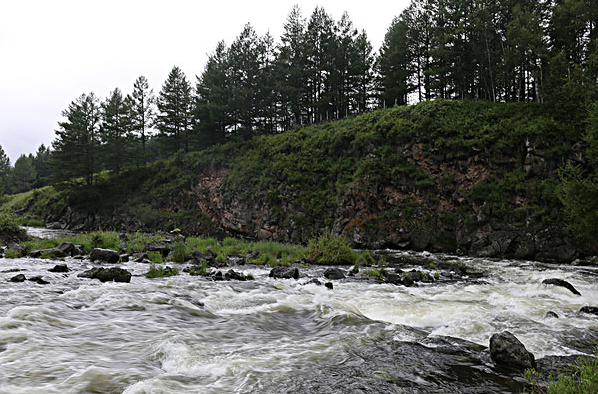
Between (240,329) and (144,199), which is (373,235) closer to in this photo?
(240,329)

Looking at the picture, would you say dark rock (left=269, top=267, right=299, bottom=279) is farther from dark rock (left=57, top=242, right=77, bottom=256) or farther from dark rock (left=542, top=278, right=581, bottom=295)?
dark rock (left=57, top=242, right=77, bottom=256)

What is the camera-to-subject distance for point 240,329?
7.47m

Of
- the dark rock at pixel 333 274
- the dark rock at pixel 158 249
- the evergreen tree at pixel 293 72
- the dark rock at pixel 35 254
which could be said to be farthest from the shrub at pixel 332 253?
the evergreen tree at pixel 293 72

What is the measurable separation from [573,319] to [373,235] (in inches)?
690

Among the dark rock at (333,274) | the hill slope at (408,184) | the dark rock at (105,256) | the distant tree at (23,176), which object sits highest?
the distant tree at (23,176)

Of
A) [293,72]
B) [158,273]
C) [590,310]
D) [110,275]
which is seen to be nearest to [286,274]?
[158,273]

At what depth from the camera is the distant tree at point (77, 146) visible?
157ft

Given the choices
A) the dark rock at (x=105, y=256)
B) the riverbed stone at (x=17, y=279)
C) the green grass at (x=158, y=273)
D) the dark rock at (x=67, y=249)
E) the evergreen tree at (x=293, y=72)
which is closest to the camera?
the riverbed stone at (x=17, y=279)

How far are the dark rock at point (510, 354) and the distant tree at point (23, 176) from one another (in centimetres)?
10744

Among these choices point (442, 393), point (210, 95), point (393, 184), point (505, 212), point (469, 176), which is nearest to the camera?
point (442, 393)

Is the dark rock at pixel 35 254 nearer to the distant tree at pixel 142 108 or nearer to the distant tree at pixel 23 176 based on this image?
the distant tree at pixel 142 108

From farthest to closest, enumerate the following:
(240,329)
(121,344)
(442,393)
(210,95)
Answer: (210,95) → (240,329) → (121,344) → (442,393)

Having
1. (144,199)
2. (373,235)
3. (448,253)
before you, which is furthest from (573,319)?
(144,199)

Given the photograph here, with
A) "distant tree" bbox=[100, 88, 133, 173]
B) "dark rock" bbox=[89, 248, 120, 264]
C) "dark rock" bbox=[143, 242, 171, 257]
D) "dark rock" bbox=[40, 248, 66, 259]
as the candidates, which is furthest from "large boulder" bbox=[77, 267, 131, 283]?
"distant tree" bbox=[100, 88, 133, 173]
